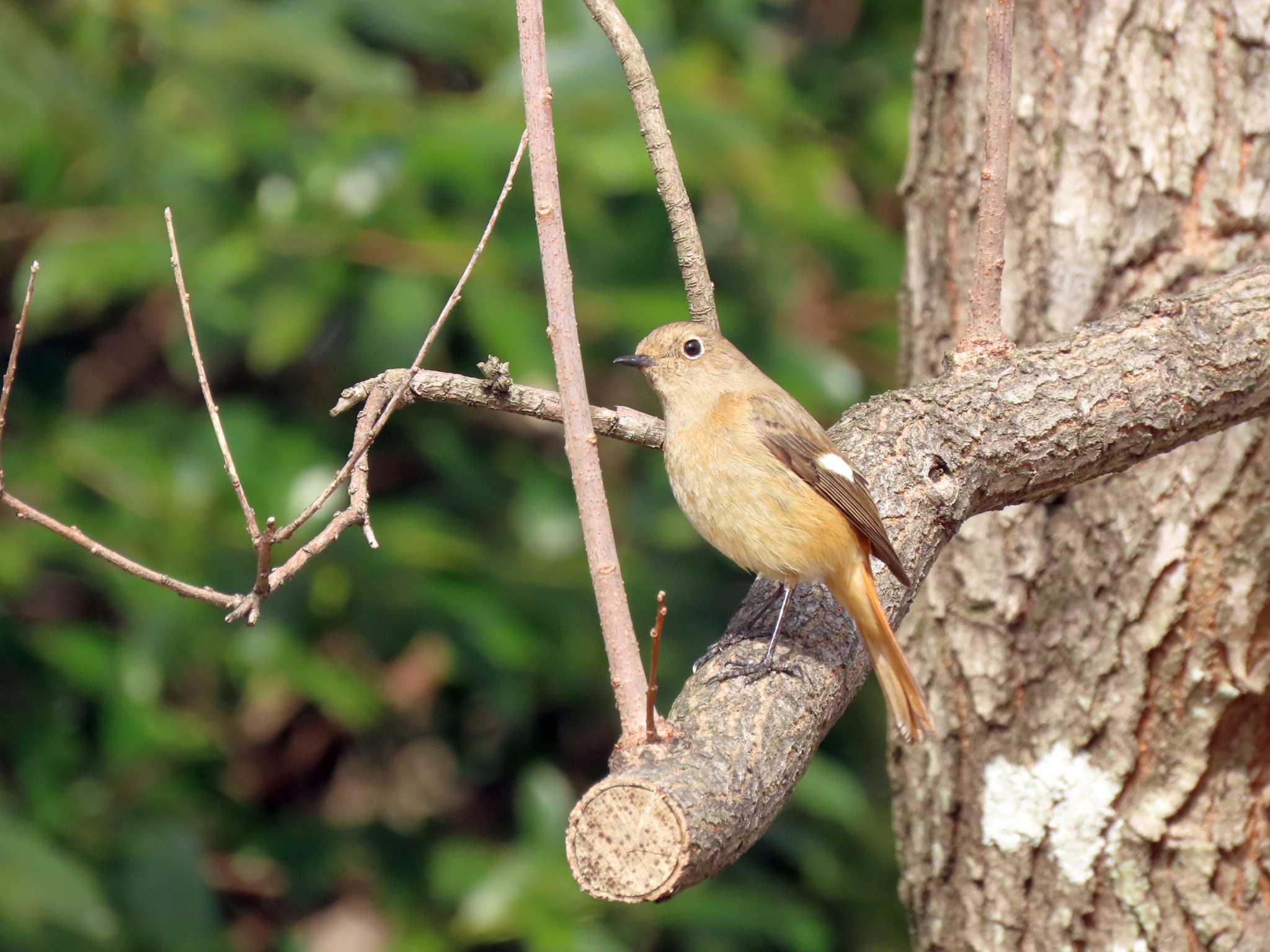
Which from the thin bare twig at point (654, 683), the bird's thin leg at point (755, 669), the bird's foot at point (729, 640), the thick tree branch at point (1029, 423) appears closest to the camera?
the thin bare twig at point (654, 683)

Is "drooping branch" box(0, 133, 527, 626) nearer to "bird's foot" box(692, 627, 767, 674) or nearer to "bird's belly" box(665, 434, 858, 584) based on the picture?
"bird's foot" box(692, 627, 767, 674)

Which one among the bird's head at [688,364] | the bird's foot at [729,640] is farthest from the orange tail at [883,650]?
the bird's head at [688,364]

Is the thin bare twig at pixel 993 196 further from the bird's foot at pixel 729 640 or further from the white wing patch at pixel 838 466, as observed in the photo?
the bird's foot at pixel 729 640

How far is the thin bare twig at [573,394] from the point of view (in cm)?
217

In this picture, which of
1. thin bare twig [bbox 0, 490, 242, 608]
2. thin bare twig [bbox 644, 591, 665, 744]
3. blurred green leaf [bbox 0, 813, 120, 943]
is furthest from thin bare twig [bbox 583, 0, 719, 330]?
blurred green leaf [bbox 0, 813, 120, 943]

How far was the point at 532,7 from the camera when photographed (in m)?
2.25

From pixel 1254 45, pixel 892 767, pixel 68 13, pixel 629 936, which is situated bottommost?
pixel 629 936

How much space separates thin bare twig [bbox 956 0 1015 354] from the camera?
2848mm

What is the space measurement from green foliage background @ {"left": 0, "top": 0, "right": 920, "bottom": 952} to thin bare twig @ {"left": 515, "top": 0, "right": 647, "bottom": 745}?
225 centimetres

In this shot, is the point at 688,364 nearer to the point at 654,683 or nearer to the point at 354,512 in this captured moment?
the point at 354,512

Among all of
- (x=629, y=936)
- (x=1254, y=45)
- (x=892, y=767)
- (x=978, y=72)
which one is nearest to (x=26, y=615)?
(x=629, y=936)

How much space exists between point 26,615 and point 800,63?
396cm

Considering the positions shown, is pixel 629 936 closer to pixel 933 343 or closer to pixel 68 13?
pixel 933 343

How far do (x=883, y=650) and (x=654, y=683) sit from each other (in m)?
1.12
